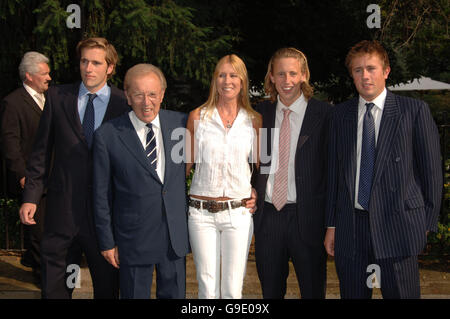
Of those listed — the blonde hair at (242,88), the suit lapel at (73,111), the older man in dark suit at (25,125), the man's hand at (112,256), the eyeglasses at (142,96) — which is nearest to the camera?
the eyeglasses at (142,96)

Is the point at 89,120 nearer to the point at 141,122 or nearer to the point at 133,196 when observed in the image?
the point at 141,122

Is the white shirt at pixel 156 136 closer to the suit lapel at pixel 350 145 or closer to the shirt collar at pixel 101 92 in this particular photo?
the shirt collar at pixel 101 92

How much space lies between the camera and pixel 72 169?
4285 mm

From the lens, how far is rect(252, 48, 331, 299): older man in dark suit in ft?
13.8

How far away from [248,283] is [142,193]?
2872mm

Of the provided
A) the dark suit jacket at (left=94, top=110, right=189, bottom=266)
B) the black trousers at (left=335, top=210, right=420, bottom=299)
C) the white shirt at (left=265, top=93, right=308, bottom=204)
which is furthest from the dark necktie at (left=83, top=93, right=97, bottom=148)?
A: the black trousers at (left=335, top=210, right=420, bottom=299)

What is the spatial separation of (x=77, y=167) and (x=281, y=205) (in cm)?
164

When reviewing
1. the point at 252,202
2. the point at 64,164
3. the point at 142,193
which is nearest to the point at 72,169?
the point at 64,164

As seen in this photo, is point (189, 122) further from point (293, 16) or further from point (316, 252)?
point (293, 16)

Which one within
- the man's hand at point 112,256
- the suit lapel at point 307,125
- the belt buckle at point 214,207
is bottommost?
the man's hand at point 112,256

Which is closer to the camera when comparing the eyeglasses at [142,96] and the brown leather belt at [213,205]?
the eyeglasses at [142,96]

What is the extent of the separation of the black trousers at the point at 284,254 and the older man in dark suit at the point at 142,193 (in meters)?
0.65

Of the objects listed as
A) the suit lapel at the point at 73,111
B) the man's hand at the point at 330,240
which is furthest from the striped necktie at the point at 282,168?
the suit lapel at the point at 73,111

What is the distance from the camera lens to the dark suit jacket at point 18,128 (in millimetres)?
6133
